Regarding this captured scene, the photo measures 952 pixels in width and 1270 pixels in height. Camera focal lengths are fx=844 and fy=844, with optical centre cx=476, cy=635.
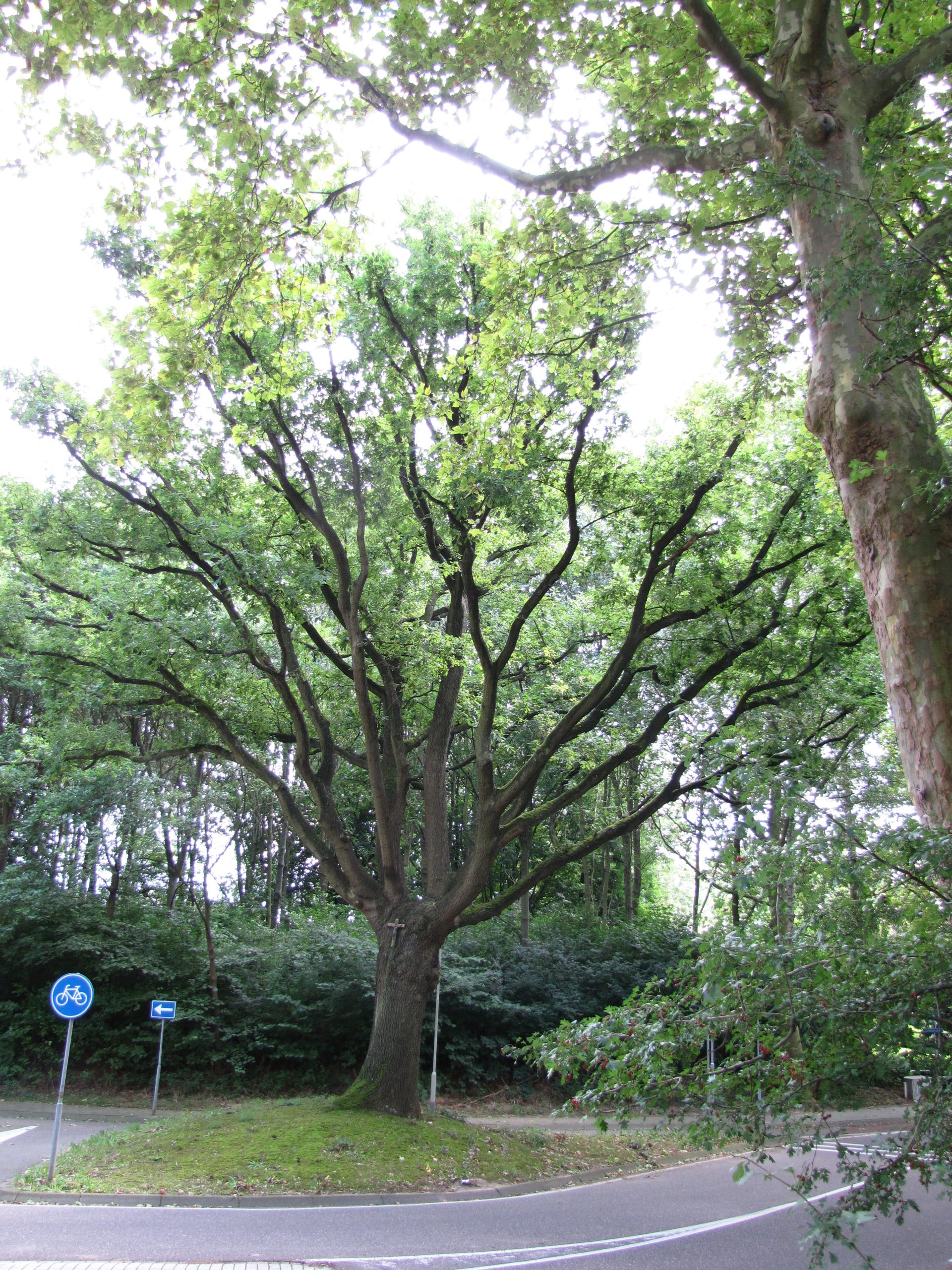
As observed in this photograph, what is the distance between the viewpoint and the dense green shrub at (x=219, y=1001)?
18.9m

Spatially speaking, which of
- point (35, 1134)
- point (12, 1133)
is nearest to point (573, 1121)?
point (35, 1134)

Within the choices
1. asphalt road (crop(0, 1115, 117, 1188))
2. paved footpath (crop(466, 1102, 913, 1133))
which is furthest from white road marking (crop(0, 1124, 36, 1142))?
paved footpath (crop(466, 1102, 913, 1133))

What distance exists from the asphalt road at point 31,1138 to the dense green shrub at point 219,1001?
344 centimetres

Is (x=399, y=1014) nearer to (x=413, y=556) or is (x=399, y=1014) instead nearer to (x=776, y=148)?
(x=413, y=556)

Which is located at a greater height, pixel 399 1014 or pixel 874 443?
pixel 874 443

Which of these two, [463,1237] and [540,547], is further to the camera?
[540,547]

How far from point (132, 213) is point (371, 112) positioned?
203 cm

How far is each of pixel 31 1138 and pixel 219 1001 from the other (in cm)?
672

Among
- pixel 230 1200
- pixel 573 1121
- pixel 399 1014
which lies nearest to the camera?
pixel 230 1200

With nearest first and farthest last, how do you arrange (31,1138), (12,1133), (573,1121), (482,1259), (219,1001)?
(482,1259) < (31,1138) < (12,1133) < (573,1121) < (219,1001)

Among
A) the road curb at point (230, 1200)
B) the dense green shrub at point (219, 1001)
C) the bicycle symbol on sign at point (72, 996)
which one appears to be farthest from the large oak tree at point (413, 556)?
the dense green shrub at point (219, 1001)

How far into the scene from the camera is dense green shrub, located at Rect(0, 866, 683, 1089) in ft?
61.9

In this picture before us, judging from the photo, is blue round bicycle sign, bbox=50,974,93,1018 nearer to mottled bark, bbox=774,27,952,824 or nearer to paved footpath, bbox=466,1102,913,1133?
paved footpath, bbox=466,1102,913,1133

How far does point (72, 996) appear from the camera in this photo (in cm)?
1023
